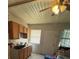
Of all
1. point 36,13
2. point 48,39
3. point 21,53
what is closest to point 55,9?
point 36,13

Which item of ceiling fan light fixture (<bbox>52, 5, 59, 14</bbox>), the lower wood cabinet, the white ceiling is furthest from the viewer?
the lower wood cabinet

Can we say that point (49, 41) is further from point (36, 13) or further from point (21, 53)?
point (21, 53)

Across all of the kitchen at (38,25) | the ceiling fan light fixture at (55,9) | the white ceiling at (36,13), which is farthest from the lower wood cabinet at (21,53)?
the ceiling fan light fixture at (55,9)

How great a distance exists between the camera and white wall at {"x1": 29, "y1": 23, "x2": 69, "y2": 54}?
2.24m

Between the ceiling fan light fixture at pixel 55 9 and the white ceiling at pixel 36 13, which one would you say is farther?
the white ceiling at pixel 36 13

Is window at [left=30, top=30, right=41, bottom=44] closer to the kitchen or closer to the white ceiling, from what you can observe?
the kitchen

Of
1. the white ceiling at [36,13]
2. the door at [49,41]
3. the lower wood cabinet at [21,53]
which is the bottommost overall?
the lower wood cabinet at [21,53]

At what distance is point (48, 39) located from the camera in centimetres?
241

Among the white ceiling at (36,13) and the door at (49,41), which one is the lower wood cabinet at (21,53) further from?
the white ceiling at (36,13)

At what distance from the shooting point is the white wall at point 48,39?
224cm

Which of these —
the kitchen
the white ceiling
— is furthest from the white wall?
the white ceiling

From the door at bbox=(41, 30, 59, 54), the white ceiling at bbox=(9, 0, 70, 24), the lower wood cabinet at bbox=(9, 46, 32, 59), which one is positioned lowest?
the lower wood cabinet at bbox=(9, 46, 32, 59)
